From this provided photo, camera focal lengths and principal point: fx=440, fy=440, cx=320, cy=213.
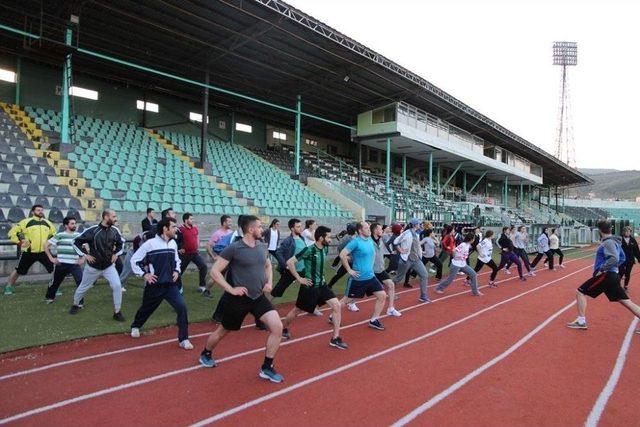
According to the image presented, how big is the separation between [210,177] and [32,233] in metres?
11.2

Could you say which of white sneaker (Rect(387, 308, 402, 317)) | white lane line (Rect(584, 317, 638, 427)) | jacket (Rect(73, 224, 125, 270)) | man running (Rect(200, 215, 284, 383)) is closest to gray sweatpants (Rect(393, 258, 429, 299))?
white sneaker (Rect(387, 308, 402, 317))

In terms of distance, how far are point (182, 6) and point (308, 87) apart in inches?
371

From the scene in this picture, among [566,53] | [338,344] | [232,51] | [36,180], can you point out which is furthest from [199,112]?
[566,53]

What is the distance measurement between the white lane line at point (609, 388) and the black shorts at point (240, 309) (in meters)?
3.33

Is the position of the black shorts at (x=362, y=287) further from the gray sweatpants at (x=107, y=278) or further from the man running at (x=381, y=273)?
the gray sweatpants at (x=107, y=278)

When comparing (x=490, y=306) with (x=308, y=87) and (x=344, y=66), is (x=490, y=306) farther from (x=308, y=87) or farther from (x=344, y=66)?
(x=308, y=87)

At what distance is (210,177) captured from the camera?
1930 centimetres

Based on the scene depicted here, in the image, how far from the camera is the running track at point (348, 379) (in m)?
4.08

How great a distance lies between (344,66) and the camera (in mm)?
21672

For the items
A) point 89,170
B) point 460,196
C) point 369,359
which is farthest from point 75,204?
point 460,196

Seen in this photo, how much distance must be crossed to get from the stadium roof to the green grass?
986 centimetres

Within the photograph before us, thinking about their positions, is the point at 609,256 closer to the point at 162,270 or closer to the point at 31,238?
the point at 162,270

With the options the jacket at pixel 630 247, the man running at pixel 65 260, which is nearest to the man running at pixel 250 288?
the man running at pixel 65 260

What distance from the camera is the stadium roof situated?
15312mm
